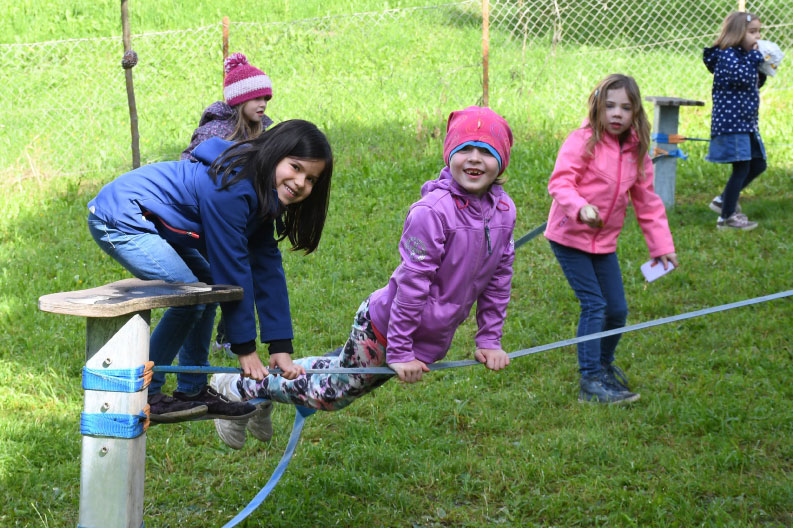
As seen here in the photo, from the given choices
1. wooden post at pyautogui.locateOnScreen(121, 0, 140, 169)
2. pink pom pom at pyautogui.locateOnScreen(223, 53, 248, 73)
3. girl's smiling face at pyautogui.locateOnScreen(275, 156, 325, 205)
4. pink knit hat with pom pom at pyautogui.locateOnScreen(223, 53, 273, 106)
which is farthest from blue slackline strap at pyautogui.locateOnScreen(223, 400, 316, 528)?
wooden post at pyautogui.locateOnScreen(121, 0, 140, 169)

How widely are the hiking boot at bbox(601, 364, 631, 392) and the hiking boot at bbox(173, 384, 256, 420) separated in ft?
7.43

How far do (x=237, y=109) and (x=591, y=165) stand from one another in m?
2.17

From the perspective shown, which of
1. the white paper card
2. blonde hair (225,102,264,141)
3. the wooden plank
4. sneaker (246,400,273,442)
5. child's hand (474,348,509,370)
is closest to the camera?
the wooden plank

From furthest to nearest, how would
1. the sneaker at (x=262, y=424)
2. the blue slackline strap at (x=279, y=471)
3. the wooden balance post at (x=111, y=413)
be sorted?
1. the sneaker at (x=262, y=424)
2. the blue slackline strap at (x=279, y=471)
3. the wooden balance post at (x=111, y=413)

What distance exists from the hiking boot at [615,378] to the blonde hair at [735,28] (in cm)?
344

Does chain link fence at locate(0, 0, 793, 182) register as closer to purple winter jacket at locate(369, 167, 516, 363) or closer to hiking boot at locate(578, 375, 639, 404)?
hiking boot at locate(578, 375, 639, 404)

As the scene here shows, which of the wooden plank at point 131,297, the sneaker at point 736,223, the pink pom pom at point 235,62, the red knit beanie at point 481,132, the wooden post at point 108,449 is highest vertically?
the pink pom pom at point 235,62

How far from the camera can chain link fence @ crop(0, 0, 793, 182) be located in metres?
10.0

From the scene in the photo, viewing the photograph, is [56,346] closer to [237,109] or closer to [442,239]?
[237,109]

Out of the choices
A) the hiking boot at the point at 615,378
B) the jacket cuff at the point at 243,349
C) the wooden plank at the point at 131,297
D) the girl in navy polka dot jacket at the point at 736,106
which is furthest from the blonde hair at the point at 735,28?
the wooden plank at the point at 131,297

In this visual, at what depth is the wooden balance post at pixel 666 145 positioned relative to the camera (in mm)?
7805

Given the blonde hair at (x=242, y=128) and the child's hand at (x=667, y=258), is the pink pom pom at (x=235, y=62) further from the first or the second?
the child's hand at (x=667, y=258)

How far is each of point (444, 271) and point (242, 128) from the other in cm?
244

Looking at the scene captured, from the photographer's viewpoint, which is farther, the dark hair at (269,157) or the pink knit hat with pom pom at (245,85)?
the pink knit hat with pom pom at (245,85)
